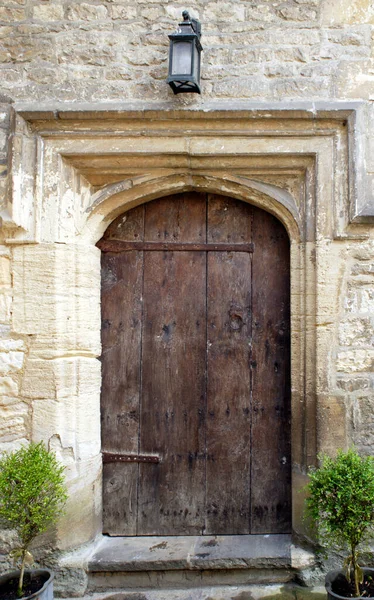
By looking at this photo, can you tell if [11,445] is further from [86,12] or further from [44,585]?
[86,12]

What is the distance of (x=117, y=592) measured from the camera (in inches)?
113

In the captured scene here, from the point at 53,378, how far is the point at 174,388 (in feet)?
2.47

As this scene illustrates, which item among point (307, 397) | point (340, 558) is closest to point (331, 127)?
point (307, 397)

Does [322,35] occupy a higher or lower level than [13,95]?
higher

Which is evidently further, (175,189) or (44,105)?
(175,189)

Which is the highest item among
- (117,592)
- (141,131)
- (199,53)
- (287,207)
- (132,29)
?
(132,29)

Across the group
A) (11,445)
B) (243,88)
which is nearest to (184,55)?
(243,88)

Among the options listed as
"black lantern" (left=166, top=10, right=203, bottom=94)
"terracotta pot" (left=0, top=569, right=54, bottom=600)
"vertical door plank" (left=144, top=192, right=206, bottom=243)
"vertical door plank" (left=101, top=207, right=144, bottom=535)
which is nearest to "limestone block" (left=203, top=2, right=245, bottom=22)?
"black lantern" (left=166, top=10, right=203, bottom=94)

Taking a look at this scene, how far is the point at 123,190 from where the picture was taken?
10.00 ft

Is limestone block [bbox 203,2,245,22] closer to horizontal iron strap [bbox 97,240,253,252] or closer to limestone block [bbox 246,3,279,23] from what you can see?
limestone block [bbox 246,3,279,23]

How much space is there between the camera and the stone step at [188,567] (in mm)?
2861

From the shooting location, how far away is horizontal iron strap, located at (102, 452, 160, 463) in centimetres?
316

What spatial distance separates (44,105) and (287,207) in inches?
59.9

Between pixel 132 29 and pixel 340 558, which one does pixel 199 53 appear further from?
pixel 340 558
